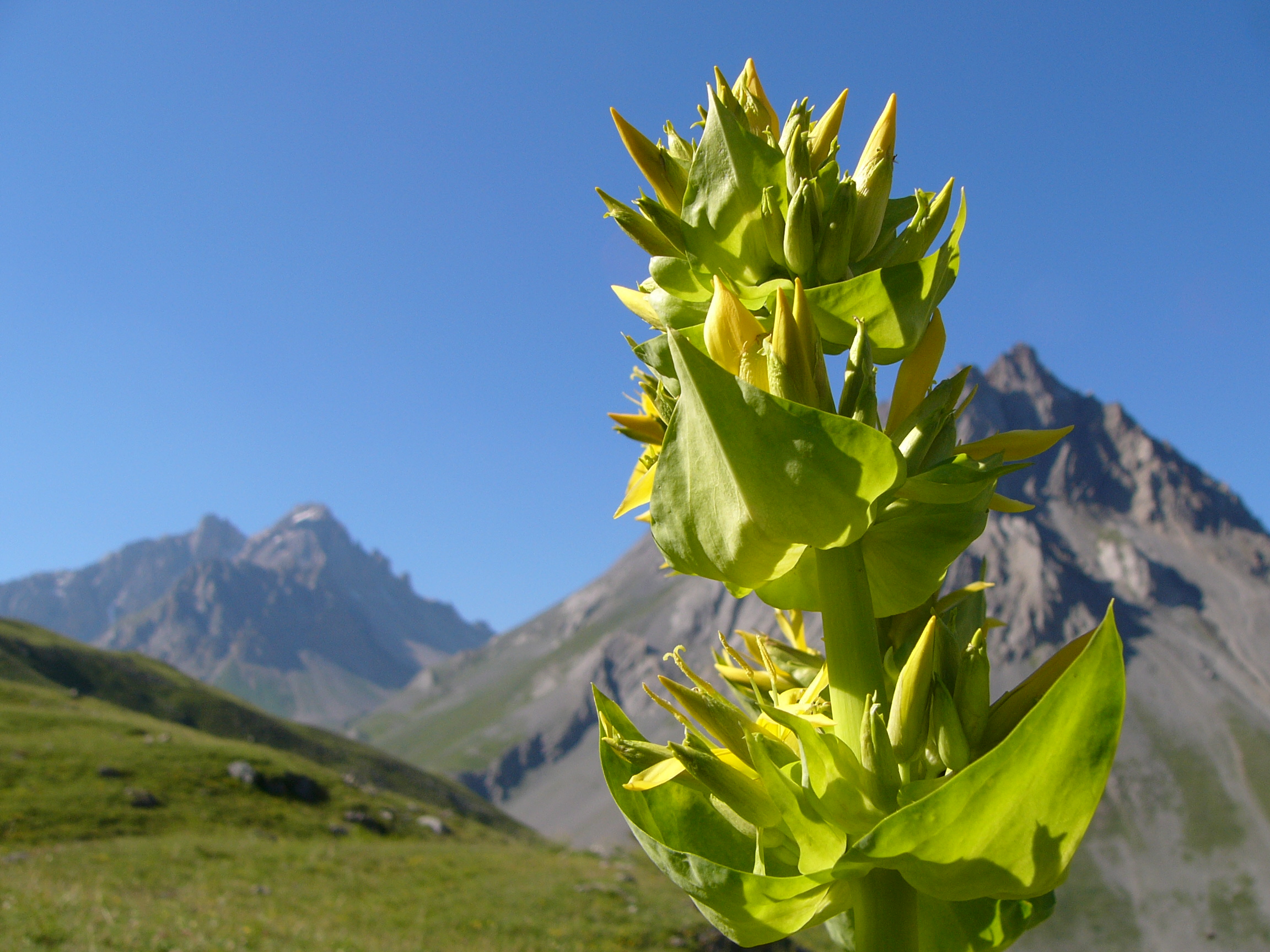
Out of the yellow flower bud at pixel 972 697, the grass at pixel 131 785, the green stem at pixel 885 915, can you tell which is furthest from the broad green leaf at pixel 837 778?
the grass at pixel 131 785

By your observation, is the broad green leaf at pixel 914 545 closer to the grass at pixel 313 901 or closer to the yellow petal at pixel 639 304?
the yellow petal at pixel 639 304

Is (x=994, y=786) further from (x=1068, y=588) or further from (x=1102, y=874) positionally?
(x=1068, y=588)

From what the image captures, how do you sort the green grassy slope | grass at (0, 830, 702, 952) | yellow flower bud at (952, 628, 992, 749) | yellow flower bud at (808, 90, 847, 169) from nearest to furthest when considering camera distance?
yellow flower bud at (952, 628, 992, 749) < yellow flower bud at (808, 90, 847, 169) < grass at (0, 830, 702, 952) < the green grassy slope

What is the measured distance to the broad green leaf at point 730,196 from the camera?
156cm

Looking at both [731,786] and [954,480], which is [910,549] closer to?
[954,480]

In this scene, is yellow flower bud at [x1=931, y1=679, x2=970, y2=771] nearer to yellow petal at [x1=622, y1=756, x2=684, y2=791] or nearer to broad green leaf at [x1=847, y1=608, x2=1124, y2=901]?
broad green leaf at [x1=847, y1=608, x2=1124, y2=901]

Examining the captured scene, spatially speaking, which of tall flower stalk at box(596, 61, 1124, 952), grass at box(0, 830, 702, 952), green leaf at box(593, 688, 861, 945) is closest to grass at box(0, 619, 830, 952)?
grass at box(0, 830, 702, 952)

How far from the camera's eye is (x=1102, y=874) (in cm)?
12700

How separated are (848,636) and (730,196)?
896 mm

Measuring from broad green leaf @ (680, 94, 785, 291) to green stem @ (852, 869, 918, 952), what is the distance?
1.16 meters

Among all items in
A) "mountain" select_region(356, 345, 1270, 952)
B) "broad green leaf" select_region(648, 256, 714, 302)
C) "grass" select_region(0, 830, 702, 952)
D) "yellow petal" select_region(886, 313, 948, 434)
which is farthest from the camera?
"mountain" select_region(356, 345, 1270, 952)

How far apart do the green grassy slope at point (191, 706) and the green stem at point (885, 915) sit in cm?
7115

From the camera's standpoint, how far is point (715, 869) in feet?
4.18

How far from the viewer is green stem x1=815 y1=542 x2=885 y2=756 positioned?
138cm
